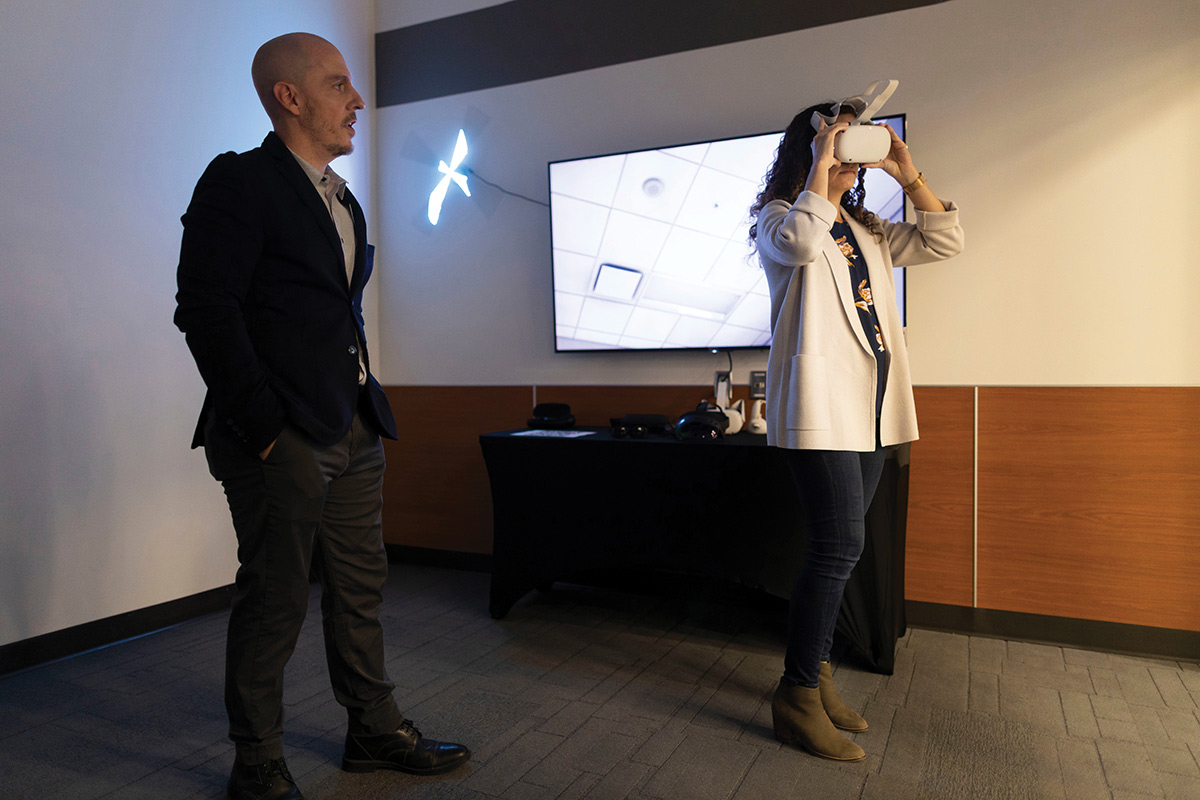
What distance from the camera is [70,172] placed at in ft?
8.38

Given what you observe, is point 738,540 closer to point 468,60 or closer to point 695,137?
point 695,137

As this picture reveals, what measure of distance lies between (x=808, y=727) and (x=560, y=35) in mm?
2942

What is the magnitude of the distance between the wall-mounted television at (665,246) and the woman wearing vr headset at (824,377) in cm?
88

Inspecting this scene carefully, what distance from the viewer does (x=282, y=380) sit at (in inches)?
62.2

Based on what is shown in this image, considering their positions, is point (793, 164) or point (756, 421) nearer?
point (793, 164)

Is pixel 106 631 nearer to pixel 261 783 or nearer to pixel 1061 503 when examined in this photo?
pixel 261 783

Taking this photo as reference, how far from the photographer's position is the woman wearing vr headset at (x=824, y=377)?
177 centimetres

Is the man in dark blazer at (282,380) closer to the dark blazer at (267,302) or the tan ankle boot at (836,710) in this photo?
the dark blazer at (267,302)

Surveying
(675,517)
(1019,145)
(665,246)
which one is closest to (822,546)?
(675,517)

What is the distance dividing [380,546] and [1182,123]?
109 inches

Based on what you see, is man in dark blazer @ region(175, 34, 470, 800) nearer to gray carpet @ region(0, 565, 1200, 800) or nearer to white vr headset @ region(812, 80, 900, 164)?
gray carpet @ region(0, 565, 1200, 800)

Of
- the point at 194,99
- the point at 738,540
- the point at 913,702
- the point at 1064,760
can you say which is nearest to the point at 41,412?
the point at 194,99

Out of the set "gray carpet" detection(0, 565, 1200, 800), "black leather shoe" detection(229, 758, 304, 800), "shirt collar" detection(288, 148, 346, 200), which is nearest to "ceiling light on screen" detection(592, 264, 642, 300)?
"gray carpet" detection(0, 565, 1200, 800)

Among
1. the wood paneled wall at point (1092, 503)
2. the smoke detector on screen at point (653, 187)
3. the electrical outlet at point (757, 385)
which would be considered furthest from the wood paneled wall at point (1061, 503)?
the smoke detector on screen at point (653, 187)
